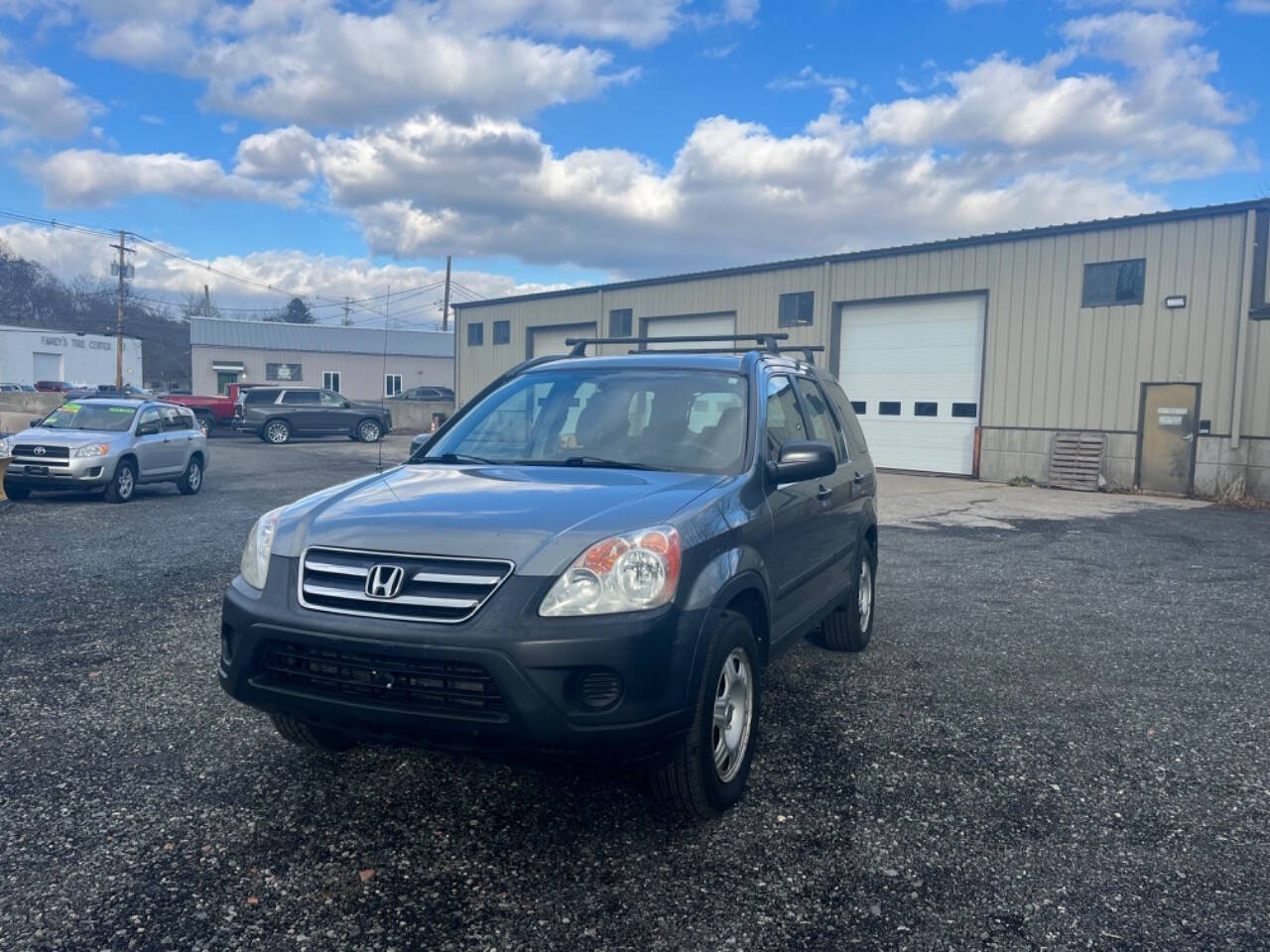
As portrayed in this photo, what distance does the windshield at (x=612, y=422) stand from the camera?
4.17 meters

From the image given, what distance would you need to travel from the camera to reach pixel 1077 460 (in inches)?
731

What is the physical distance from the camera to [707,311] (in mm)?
25547

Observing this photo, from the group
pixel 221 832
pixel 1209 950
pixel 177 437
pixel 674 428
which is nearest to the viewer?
pixel 1209 950

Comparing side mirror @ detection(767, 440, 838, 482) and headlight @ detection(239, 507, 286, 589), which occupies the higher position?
side mirror @ detection(767, 440, 838, 482)

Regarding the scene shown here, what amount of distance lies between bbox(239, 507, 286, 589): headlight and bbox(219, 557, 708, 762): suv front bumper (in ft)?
1.08

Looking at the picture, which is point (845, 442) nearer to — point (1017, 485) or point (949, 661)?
point (949, 661)

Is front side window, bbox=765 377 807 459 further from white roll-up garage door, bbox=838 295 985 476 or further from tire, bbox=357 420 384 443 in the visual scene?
tire, bbox=357 420 384 443

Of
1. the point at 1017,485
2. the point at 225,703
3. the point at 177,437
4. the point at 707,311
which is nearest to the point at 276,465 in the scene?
the point at 177,437

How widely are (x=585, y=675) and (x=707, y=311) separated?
2322 centimetres

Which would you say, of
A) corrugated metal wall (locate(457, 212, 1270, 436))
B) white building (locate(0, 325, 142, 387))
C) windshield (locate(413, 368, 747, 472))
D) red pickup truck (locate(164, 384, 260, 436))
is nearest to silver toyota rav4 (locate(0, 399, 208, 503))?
windshield (locate(413, 368, 747, 472))

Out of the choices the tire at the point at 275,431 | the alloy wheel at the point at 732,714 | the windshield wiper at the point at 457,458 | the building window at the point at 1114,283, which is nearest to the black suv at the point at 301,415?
the tire at the point at 275,431

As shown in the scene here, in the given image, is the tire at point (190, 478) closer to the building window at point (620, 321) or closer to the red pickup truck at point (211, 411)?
the building window at point (620, 321)

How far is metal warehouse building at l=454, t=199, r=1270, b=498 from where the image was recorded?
16641 millimetres

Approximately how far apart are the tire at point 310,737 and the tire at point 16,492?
38.9 ft
